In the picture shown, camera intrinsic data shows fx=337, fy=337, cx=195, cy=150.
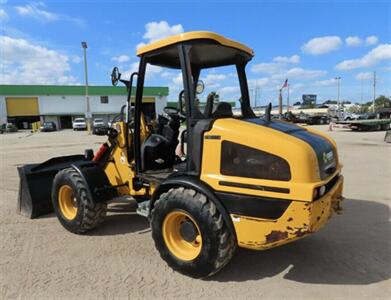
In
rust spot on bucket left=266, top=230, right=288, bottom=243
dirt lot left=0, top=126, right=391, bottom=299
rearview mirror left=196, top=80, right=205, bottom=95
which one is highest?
rearview mirror left=196, top=80, right=205, bottom=95

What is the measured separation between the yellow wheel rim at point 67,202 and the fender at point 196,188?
5.64 ft

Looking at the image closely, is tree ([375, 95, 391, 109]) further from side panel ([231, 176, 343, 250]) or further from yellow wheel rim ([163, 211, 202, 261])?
yellow wheel rim ([163, 211, 202, 261])

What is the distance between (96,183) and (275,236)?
261cm

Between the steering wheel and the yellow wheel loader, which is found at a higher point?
the steering wheel

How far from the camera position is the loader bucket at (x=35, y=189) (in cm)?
538

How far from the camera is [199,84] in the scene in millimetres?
4359

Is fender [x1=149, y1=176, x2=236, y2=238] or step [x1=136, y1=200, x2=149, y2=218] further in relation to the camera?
step [x1=136, y1=200, x2=149, y2=218]

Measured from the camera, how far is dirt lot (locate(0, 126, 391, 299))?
3.22 metres

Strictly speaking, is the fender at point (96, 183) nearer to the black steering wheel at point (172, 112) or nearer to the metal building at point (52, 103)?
the black steering wheel at point (172, 112)

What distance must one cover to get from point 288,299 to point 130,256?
1872 mm

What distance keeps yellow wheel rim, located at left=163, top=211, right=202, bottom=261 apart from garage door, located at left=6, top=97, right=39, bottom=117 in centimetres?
5490

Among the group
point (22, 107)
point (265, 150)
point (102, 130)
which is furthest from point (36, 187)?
point (22, 107)

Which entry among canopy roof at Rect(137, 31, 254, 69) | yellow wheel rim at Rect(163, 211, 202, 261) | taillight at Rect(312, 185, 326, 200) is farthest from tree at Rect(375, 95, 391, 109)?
yellow wheel rim at Rect(163, 211, 202, 261)

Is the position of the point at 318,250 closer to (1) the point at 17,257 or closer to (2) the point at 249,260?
(2) the point at 249,260
